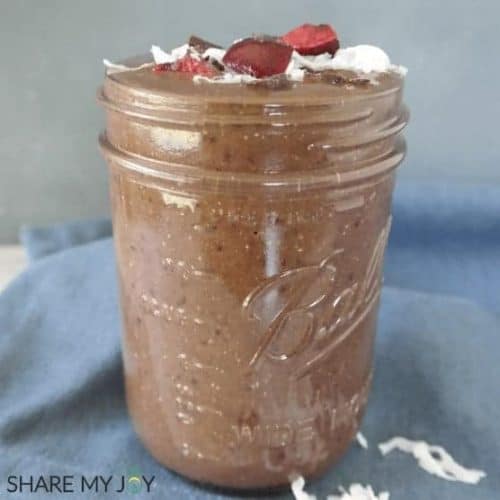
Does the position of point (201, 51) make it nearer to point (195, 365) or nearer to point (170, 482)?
point (195, 365)

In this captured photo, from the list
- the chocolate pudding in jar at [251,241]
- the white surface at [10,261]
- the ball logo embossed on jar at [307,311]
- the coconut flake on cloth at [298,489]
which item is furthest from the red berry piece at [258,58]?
the white surface at [10,261]

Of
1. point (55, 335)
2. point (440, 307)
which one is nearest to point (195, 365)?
point (55, 335)

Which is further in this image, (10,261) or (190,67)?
(10,261)

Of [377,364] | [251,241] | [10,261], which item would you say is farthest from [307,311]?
[10,261]

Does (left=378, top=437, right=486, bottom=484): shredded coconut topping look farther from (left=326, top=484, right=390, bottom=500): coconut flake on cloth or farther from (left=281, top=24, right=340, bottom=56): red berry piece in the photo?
(left=281, top=24, right=340, bottom=56): red berry piece

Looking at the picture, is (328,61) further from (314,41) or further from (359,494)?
(359,494)

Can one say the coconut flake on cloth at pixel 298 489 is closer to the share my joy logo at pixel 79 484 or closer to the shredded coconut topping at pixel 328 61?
the share my joy logo at pixel 79 484
